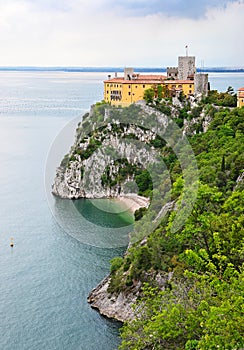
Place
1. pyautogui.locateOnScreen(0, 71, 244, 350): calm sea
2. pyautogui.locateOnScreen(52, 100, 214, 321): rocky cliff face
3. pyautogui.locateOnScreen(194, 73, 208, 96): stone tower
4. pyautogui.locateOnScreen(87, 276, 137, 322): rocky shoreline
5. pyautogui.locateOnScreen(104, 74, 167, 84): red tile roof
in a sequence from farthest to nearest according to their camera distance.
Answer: pyautogui.locateOnScreen(104, 74, 167, 84): red tile roof → pyautogui.locateOnScreen(52, 100, 214, 321): rocky cliff face → pyautogui.locateOnScreen(194, 73, 208, 96): stone tower → pyautogui.locateOnScreen(87, 276, 137, 322): rocky shoreline → pyautogui.locateOnScreen(0, 71, 244, 350): calm sea

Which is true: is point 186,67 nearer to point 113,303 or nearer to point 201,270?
point 113,303

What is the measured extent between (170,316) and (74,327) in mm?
12150

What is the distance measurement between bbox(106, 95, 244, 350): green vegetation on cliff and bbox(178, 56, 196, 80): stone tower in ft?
48.9

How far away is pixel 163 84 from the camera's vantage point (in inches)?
2036

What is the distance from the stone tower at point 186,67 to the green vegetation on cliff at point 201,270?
48.9 ft

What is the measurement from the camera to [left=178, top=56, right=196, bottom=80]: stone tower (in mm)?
53406

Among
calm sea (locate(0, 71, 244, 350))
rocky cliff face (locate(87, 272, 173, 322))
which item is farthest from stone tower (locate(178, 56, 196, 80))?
rocky cliff face (locate(87, 272, 173, 322))

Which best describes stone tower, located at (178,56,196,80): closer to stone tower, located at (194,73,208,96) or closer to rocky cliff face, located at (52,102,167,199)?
stone tower, located at (194,73,208,96)

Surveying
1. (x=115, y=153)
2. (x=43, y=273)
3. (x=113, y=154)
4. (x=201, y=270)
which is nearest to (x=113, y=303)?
(x=43, y=273)

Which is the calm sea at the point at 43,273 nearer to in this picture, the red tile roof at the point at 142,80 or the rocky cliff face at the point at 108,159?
the rocky cliff face at the point at 108,159

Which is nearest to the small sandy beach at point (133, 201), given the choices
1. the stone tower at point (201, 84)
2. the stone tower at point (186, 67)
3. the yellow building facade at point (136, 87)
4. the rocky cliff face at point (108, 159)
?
the rocky cliff face at point (108, 159)

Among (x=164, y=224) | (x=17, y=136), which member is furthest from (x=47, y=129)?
(x=164, y=224)

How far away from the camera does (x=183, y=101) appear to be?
50.1 metres

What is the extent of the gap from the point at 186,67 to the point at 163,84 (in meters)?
3.88
